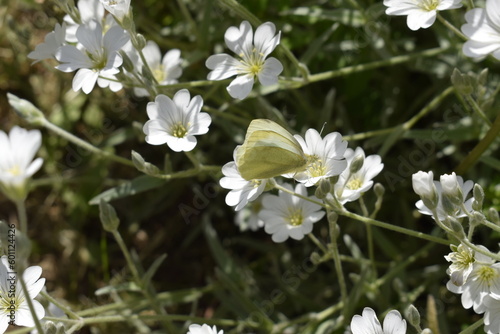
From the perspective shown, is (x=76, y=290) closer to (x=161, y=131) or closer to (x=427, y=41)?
(x=161, y=131)

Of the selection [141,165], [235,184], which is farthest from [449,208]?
[141,165]

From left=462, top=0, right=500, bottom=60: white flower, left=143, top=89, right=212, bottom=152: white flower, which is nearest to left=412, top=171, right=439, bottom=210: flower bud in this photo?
left=462, top=0, right=500, bottom=60: white flower

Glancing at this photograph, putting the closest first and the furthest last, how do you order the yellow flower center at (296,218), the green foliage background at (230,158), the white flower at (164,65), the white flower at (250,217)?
1. the yellow flower center at (296,218)
2. the white flower at (164,65)
3. the green foliage background at (230,158)
4. the white flower at (250,217)

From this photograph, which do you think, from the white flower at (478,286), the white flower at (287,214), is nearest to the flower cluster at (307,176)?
the white flower at (287,214)

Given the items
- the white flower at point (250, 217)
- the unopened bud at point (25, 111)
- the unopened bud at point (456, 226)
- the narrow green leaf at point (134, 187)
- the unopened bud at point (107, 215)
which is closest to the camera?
the unopened bud at point (456, 226)

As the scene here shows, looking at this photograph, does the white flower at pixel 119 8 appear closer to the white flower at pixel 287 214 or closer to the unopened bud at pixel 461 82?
the white flower at pixel 287 214
